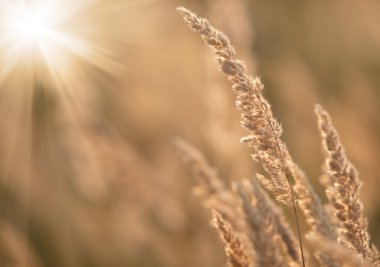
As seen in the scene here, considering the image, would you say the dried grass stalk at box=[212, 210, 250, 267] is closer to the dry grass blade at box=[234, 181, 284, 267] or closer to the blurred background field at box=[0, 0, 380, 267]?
the dry grass blade at box=[234, 181, 284, 267]

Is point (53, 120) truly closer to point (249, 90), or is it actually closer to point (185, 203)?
point (185, 203)

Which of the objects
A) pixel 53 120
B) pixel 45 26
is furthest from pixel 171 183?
pixel 45 26

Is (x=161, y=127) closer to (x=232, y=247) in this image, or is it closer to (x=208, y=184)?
(x=208, y=184)

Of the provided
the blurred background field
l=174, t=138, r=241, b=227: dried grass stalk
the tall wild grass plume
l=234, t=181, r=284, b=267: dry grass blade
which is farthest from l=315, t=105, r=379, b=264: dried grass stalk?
the blurred background field

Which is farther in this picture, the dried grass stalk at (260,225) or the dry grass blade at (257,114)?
the dry grass blade at (257,114)

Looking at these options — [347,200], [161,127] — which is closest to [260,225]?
[347,200]

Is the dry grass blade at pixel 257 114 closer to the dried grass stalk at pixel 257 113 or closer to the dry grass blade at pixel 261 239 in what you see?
the dried grass stalk at pixel 257 113

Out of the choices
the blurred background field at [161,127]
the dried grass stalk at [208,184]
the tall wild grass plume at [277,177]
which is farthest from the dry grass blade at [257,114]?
the blurred background field at [161,127]
